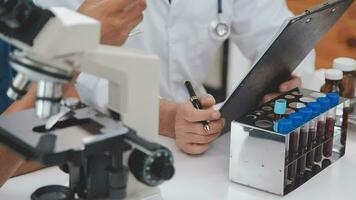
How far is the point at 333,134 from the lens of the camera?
4.42ft

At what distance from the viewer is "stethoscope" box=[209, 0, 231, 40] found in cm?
183

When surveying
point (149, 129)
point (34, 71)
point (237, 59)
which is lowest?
point (237, 59)

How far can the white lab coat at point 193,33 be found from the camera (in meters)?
1.78

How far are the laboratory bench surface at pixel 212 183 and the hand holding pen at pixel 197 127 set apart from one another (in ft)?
0.09

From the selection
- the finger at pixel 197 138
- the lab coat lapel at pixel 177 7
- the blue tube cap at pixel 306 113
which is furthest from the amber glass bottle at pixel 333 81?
the lab coat lapel at pixel 177 7

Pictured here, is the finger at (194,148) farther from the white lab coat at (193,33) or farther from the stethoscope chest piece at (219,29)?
the stethoscope chest piece at (219,29)

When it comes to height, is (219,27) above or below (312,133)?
above

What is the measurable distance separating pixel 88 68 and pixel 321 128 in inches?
24.6

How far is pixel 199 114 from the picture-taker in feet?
4.39

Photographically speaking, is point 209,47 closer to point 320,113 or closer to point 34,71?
point 320,113

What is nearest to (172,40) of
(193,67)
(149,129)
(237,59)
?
(193,67)

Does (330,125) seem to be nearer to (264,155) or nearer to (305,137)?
(305,137)

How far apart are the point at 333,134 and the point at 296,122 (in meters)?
0.21

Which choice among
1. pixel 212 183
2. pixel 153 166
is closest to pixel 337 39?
pixel 212 183
